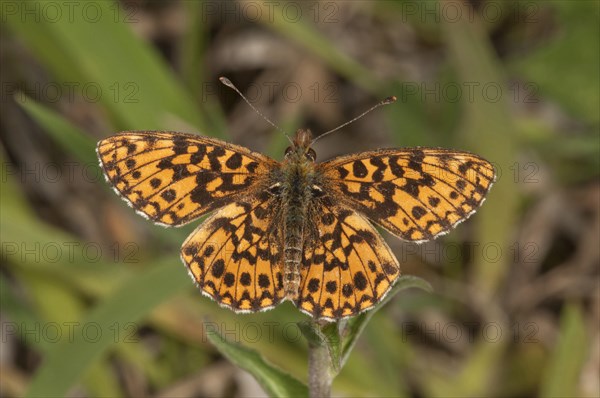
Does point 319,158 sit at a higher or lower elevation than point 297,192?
higher

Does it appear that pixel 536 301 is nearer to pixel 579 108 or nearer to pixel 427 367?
pixel 427 367

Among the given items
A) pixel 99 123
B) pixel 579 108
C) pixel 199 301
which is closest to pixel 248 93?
pixel 99 123

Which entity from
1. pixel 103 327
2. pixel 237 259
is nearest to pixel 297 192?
pixel 237 259

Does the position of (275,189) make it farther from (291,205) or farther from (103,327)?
(103,327)

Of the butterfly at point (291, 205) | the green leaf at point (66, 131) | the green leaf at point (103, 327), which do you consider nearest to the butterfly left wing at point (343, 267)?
the butterfly at point (291, 205)

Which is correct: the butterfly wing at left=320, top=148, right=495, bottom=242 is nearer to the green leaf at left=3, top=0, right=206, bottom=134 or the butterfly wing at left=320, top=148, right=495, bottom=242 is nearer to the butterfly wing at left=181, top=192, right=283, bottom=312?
the butterfly wing at left=181, top=192, right=283, bottom=312
